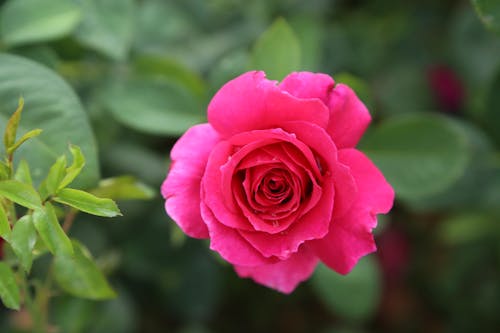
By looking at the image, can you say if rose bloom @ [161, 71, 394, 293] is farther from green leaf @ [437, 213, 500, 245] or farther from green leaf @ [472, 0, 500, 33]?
green leaf @ [437, 213, 500, 245]

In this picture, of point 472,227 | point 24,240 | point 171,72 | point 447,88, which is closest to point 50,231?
point 24,240

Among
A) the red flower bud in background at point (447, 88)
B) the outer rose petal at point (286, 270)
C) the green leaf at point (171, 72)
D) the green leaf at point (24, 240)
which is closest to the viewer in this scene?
the green leaf at point (24, 240)

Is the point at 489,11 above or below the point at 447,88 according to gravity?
above

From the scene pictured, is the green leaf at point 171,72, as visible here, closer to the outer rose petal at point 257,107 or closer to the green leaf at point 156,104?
the green leaf at point 156,104

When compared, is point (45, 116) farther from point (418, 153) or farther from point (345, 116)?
point (418, 153)

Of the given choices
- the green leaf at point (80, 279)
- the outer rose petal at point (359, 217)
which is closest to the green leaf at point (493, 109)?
the outer rose petal at point (359, 217)

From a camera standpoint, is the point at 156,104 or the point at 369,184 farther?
the point at 156,104
